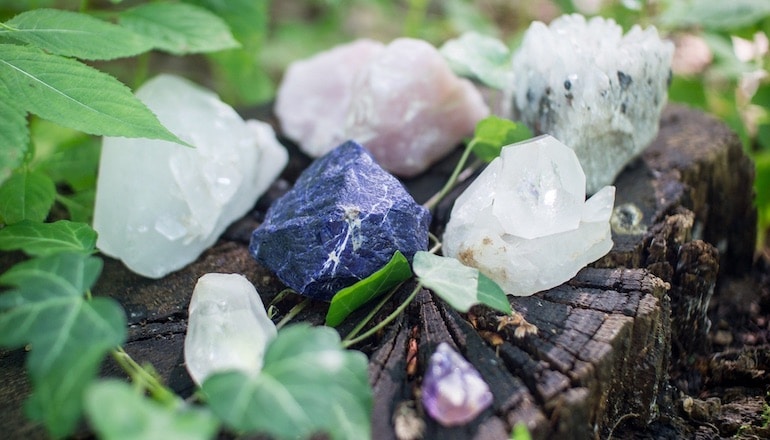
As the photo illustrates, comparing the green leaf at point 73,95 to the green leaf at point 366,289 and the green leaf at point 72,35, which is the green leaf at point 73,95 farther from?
the green leaf at point 366,289

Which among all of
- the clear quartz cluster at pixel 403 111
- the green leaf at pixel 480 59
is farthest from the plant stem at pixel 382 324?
the green leaf at pixel 480 59

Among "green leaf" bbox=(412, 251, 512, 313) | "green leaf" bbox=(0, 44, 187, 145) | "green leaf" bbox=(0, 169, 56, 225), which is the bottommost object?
"green leaf" bbox=(0, 169, 56, 225)

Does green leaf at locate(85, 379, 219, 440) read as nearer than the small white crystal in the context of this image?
Yes

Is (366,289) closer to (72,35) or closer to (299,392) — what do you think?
(299,392)

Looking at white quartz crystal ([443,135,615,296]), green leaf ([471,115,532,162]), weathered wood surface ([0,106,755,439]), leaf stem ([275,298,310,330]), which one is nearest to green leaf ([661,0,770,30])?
A: weathered wood surface ([0,106,755,439])

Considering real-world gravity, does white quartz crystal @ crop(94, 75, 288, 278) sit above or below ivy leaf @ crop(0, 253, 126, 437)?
below

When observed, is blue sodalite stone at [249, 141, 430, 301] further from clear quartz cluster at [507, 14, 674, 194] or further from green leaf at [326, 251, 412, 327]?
clear quartz cluster at [507, 14, 674, 194]

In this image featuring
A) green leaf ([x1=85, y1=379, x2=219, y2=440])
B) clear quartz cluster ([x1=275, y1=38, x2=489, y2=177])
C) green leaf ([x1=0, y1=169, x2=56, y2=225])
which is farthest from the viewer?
clear quartz cluster ([x1=275, y1=38, x2=489, y2=177])
